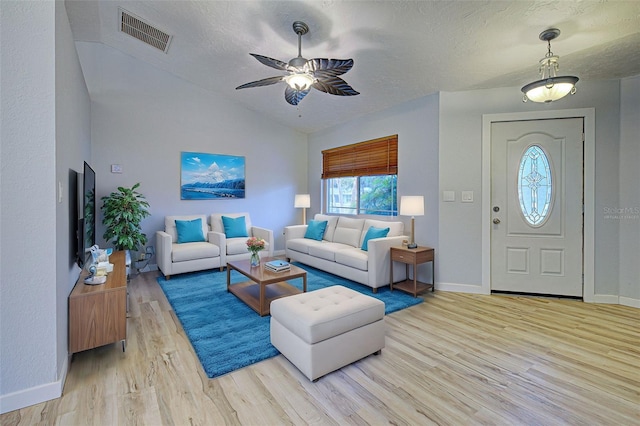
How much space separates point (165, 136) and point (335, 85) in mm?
3417

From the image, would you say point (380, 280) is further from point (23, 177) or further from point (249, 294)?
point (23, 177)

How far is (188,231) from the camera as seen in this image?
468 cm

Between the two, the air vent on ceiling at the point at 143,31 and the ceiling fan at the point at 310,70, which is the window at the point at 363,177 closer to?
the ceiling fan at the point at 310,70

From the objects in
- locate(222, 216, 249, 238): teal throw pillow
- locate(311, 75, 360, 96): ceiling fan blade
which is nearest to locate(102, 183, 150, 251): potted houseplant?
locate(222, 216, 249, 238): teal throw pillow

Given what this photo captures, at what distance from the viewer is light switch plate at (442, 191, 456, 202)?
148 inches

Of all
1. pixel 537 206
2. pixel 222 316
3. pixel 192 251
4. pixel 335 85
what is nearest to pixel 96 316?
pixel 222 316

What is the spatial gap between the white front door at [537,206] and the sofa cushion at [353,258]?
5.05ft

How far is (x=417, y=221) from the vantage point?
411 centimetres

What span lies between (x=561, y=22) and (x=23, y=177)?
3802 mm

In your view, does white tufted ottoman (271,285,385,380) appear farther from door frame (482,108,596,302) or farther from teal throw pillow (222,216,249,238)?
teal throw pillow (222,216,249,238)

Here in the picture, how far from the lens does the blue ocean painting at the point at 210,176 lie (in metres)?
5.10

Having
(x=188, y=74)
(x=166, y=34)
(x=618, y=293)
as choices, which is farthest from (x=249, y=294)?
(x=618, y=293)

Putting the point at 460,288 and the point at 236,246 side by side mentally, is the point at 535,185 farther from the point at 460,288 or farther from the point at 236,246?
the point at 236,246

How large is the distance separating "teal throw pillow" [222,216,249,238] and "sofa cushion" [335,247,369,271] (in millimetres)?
1894
